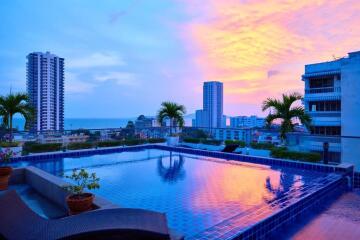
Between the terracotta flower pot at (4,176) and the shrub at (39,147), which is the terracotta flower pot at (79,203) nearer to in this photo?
the terracotta flower pot at (4,176)

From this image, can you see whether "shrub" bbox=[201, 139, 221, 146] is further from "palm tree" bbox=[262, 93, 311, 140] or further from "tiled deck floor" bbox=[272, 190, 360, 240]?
"tiled deck floor" bbox=[272, 190, 360, 240]

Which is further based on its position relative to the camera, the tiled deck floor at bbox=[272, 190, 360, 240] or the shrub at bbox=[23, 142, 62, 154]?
the shrub at bbox=[23, 142, 62, 154]

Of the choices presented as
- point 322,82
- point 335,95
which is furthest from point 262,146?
point 322,82

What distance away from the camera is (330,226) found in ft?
12.0

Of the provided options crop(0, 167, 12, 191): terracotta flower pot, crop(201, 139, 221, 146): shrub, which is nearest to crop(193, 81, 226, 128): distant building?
crop(201, 139, 221, 146): shrub

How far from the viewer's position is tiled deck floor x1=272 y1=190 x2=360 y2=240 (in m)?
3.35

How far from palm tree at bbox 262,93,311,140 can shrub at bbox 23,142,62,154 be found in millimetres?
6680

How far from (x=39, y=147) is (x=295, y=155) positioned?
7.58 m

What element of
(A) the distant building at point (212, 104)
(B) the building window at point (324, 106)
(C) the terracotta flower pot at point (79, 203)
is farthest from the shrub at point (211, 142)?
(B) the building window at point (324, 106)

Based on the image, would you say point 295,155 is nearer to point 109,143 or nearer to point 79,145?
point 109,143

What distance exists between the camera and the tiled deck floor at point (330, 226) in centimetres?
335

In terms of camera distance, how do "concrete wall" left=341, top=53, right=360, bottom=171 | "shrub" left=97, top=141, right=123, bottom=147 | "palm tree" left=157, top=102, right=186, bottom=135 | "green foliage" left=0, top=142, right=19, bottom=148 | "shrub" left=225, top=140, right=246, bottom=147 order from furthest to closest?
1. "concrete wall" left=341, top=53, right=360, bottom=171
2. "palm tree" left=157, top=102, right=186, bottom=135
3. "shrub" left=97, top=141, right=123, bottom=147
4. "shrub" left=225, top=140, right=246, bottom=147
5. "green foliage" left=0, top=142, right=19, bottom=148

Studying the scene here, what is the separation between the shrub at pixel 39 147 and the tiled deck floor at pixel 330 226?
7.58 m

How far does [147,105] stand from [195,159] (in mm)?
11620
